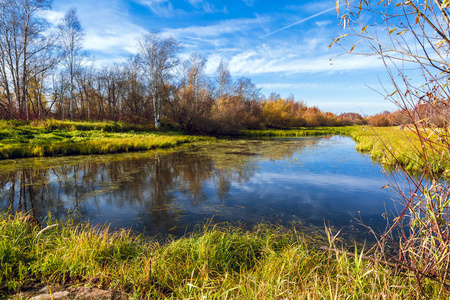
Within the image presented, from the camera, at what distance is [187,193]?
20.1 ft

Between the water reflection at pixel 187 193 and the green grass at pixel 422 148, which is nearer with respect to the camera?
the green grass at pixel 422 148

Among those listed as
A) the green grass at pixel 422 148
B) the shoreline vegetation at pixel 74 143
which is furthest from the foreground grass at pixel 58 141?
the green grass at pixel 422 148

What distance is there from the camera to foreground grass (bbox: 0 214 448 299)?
204 cm

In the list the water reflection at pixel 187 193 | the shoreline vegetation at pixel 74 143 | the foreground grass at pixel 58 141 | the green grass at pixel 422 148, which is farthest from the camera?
the foreground grass at pixel 58 141

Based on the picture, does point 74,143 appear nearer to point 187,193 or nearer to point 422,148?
point 187,193

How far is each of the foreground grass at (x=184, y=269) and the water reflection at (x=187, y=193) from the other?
118 centimetres

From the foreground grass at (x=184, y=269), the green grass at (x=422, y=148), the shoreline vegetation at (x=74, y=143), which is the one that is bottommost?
the foreground grass at (x=184, y=269)

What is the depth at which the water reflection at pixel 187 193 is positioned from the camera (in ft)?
15.0

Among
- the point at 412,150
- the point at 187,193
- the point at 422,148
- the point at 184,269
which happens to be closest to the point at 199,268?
the point at 184,269

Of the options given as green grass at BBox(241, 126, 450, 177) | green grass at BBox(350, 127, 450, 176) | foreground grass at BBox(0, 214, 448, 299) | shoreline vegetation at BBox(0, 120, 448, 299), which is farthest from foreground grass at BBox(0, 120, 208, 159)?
green grass at BBox(350, 127, 450, 176)

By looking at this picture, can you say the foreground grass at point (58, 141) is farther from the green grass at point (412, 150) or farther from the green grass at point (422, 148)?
the green grass at point (422, 148)

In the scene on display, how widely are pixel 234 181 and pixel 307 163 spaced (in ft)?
14.9

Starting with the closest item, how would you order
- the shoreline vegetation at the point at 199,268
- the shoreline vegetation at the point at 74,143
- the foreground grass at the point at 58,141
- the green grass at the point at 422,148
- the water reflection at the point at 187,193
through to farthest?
the green grass at the point at 422,148 → the shoreline vegetation at the point at 199,268 → the water reflection at the point at 187,193 → the shoreline vegetation at the point at 74,143 → the foreground grass at the point at 58,141

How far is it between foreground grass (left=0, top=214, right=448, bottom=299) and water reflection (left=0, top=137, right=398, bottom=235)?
1.18 meters
